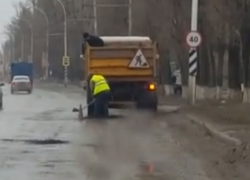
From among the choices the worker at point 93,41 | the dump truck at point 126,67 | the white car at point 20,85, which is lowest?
the white car at point 20,85

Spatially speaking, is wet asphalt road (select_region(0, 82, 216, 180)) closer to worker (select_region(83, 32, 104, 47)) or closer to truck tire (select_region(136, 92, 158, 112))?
truck tire (select_region(136, 92, 158, 112))

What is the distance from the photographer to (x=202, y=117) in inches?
1192

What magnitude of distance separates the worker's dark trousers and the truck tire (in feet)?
10.2

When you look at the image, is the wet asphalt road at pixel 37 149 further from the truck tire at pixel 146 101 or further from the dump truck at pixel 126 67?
the truck tire at pixel 146 101

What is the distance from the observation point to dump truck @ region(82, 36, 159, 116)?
34.8 meters

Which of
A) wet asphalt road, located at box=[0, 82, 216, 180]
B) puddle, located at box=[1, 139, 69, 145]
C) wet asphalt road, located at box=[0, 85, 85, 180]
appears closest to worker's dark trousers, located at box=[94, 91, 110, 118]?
wet asphalt road, located at box=[0, 85, 85, 180]

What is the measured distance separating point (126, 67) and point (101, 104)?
3.27m

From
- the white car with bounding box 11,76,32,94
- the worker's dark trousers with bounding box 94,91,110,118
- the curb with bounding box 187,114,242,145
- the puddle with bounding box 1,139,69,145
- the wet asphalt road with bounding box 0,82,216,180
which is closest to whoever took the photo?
the wet asphalt road with bounding box 0,82,216,180

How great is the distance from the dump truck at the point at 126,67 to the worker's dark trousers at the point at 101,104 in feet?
5.88

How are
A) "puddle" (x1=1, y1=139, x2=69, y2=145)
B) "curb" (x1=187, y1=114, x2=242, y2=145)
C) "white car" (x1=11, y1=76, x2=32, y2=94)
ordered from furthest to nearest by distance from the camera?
"white car" (x1=11, y1=76, x2=32, y2=94) < "puddle" (x1=1, y1=139, x2=69, y2=145) < "curb" (x1=187, y1=114, x2=242, y2=145)

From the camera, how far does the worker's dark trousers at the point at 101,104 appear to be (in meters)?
31.5

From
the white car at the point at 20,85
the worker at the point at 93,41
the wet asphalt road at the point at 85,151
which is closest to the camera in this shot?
the wet asphalt road at the point at 85,151

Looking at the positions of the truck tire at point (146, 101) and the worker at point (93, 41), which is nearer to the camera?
the worker at point (93, 41)

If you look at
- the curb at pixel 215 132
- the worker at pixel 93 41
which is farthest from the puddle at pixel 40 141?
the worker at pixel 93 41
